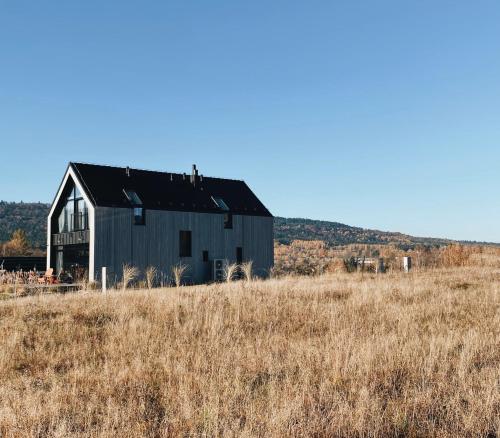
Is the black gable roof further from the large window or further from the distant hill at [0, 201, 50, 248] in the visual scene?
the distant hill at [0, 201, 50, 248]

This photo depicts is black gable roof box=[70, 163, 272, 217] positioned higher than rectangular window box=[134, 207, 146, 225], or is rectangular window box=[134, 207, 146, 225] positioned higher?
black gable roof box=[70, 163, 272, 217]

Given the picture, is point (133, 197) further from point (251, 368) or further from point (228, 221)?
point (251, 368)

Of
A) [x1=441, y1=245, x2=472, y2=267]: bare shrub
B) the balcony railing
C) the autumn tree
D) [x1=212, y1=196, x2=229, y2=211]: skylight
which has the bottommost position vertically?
[x1=441, y1=245, x2=472, y2=267]: bare shrub

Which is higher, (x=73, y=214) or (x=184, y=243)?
(x=73, y=214)

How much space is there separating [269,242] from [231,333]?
30.5 m

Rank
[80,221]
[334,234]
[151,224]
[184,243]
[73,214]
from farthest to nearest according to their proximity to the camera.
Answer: [334,234] → [184,243] → [73,214] → [151,224] → [80,221]

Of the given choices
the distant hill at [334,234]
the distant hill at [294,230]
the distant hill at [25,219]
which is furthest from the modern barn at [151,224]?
the distant hill at [334,234]

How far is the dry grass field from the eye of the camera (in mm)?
5176

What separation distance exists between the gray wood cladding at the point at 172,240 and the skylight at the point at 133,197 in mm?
862

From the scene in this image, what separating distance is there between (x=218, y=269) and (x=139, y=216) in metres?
6.76

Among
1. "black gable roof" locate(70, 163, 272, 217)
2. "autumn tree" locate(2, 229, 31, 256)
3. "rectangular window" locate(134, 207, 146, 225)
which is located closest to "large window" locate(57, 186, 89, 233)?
"black gable roof" locate(70, 163, 272, 217)

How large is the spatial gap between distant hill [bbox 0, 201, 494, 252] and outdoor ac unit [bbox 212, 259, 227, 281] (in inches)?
2064

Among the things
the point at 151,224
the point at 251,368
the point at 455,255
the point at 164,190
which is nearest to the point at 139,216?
the point at 151,224

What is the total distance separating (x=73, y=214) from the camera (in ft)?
113
